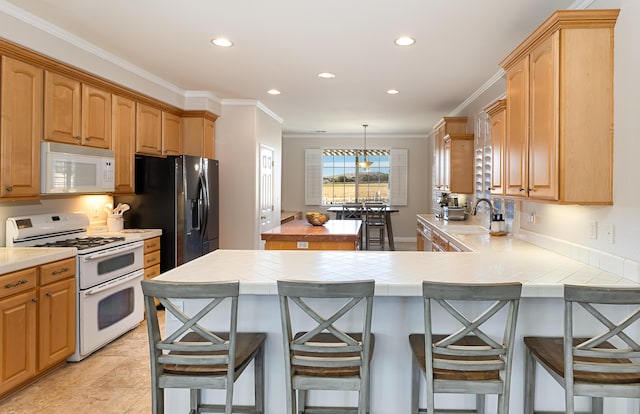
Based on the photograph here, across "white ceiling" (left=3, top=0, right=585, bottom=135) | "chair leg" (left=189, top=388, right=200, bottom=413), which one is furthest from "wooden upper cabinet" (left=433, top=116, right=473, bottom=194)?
"chair leg" (left=189, top=388, right=200, bottom=413)

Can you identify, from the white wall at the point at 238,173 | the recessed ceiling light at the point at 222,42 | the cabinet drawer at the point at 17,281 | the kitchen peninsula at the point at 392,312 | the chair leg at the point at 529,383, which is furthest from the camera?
the white wall at the point at 238,173

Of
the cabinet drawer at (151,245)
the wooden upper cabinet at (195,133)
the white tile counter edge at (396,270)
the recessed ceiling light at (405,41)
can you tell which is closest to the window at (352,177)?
the wooden upper cabinet at (195,133)

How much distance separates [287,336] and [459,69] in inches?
146

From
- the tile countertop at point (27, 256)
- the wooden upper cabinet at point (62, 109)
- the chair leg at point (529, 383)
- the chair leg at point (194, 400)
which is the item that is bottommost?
the chair leg at point (194, 400)

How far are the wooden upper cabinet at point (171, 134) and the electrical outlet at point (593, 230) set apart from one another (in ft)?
14.3

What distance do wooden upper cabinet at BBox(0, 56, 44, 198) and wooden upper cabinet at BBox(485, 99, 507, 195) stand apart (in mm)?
3613

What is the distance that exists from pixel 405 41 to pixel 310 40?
0.80 m

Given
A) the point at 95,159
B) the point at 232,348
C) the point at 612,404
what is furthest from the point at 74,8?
the point at 612,404

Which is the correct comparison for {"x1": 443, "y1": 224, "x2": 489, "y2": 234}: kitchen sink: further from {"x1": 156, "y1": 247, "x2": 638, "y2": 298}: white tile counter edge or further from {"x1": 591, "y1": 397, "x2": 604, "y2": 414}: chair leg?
{"x1": 591, "y1": 397, "x2": 604, "y2": 414}: chair leg

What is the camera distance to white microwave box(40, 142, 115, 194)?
3250 mm

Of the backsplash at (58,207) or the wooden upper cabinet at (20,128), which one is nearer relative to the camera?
the wooden upper cabinet at (20,128)

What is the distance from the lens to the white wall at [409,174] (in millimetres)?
9898

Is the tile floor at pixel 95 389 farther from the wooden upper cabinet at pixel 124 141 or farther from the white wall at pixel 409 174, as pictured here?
the white wall at pixel 409 174

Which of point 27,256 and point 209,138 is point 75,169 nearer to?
point 27,256
